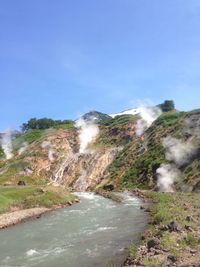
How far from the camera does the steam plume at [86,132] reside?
510 feet

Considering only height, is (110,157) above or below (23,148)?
below

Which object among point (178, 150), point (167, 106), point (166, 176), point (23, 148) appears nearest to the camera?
point (166, 176)

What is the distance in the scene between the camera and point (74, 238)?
4366 cm

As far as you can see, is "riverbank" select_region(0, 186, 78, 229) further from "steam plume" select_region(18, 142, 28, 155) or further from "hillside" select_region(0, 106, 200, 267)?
"steam plume" select_region(18, 142, 28, 155)

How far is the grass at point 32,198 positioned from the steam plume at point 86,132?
68.5 meters

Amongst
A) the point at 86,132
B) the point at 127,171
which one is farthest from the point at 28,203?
the point at 86,132

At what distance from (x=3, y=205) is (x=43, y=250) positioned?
29243mm

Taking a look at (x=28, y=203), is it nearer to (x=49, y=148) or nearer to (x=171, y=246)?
(x=171, y=246)

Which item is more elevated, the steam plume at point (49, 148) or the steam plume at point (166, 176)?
the steam plume at point (49, 148)

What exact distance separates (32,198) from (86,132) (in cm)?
9273

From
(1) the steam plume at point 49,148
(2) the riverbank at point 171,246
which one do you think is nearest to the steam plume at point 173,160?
(2) the riverbank at point 171,246

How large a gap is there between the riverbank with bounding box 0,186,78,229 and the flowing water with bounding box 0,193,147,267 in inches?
97.4

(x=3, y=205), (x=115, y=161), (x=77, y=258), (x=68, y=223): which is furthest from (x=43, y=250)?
(x=115, y=161)

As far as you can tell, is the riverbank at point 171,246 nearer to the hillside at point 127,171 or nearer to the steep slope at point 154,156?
the hillside at point 127,171
